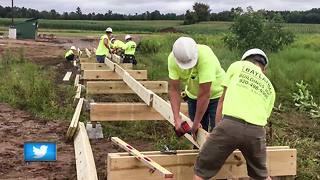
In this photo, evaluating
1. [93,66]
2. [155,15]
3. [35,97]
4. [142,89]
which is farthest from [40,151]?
[155,15]

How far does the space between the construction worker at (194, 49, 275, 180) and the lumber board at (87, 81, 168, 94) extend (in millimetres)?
5332

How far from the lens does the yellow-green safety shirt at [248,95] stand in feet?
12.6

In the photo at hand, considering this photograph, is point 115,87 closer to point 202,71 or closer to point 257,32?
point 202,71

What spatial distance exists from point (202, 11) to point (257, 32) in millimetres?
61116

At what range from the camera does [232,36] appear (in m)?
19.3

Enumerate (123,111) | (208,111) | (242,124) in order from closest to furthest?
(242,124) < (208,111) < (123,111)

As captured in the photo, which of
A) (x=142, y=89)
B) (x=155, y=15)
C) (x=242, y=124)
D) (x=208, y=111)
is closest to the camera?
(x=242, y=124)

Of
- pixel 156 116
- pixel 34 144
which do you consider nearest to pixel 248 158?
pixel 34 144

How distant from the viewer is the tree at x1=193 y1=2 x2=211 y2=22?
75625 mm

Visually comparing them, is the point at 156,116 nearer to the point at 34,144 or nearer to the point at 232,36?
the point at 34,144

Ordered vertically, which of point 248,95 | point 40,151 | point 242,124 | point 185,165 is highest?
point 248,95

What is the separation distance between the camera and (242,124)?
12.6 feet

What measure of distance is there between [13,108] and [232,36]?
11.3 m

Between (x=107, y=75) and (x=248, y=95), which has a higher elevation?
(x=248, y=95)
